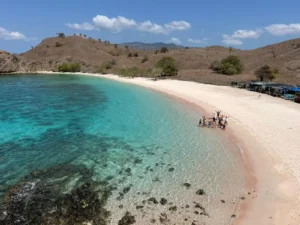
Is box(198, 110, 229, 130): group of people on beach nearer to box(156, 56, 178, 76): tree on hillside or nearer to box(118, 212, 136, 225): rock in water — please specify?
box(118, 212, 136, 225): rock in water

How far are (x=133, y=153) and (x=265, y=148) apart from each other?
1162cm

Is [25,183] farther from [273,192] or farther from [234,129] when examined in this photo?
[234,129]

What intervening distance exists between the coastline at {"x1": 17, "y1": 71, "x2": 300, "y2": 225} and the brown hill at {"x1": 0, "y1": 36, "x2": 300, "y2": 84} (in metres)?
25.2

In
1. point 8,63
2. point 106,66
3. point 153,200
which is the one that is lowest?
point 153,200

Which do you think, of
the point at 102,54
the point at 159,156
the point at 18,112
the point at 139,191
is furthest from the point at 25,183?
the point at 102,54

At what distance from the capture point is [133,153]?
76.6 feet

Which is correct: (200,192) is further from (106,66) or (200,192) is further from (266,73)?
(106,66)

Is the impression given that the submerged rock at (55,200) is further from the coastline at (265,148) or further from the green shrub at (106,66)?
the green shrub at (106,66)

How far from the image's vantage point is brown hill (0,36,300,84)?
3052 inches

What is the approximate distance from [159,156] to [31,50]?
149032mm

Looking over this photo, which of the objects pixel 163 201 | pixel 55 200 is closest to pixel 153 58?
pixel 163 201

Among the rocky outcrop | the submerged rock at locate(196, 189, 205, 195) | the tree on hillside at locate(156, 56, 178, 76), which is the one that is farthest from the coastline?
the rocky outcrop

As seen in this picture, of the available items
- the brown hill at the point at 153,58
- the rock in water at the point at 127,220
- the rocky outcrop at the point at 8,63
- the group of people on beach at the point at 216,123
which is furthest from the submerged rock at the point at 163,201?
the rocky outcrop at the point at 8,63

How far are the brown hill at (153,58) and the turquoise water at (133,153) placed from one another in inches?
1548
